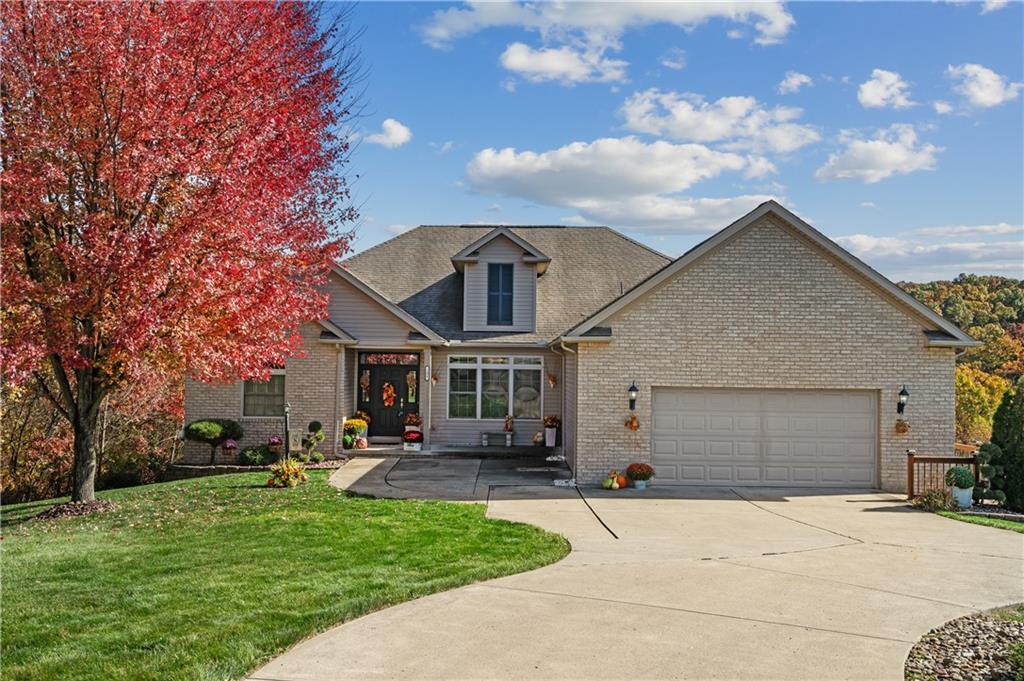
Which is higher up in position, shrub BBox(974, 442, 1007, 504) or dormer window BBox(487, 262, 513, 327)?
dormer window BBox(487, 262, 513, 327)

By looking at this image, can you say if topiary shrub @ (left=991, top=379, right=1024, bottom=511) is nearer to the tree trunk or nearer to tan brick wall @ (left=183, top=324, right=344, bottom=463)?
tan brick wall @ (left=183, top=324, right=344, bottom=463)

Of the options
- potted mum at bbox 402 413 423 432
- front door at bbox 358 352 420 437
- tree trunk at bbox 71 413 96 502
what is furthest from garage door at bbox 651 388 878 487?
tree trunk at bbox 71 413 96 502

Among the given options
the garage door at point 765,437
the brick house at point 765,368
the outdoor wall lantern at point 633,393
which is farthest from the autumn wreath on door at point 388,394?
the garage door at point 765,437

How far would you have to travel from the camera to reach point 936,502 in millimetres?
13266

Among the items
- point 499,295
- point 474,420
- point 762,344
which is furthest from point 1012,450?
point 499,295

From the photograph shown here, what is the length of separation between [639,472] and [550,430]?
5.60m

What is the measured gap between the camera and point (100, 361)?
12477 millimetres

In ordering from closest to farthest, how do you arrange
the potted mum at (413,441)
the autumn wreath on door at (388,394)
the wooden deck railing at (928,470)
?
the wooden deck railing at (928,470), the potted mum at (413,441), the autumn wreath on door at (388,394)

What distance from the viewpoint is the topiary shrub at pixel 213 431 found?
1895 centimetres

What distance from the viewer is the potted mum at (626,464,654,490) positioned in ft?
48.9

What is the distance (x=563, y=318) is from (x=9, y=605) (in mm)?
15941

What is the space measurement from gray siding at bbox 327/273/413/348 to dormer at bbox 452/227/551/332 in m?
2.09

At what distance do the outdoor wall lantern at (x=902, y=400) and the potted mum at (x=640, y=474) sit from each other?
5035mm

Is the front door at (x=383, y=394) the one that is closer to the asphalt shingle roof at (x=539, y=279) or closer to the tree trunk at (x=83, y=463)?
the asphalt shingle roof at (x=539, y=279)
